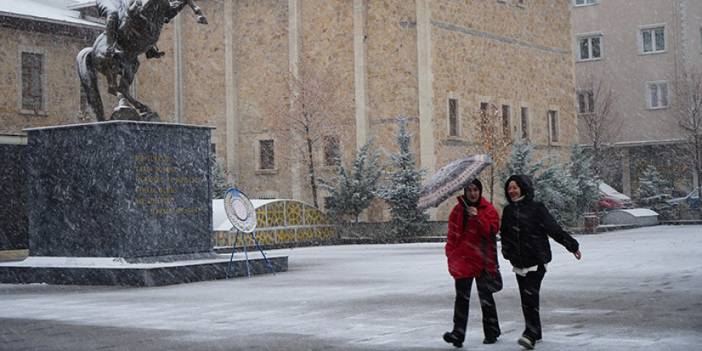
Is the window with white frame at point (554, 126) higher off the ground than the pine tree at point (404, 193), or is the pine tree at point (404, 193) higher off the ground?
the window with white frame at point (554, 126)

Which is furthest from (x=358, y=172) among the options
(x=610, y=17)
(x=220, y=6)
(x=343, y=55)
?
→ (x=610, y=17)

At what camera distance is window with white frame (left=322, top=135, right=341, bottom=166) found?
3697 cm

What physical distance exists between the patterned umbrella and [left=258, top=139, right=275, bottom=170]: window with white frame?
47.6 ft

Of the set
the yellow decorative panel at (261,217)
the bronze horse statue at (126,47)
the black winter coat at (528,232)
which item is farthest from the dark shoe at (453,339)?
the yellow decorative panel at (261,217)

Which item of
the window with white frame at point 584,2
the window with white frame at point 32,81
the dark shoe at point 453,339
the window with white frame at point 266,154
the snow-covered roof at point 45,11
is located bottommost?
the dark shoe at point 453,339

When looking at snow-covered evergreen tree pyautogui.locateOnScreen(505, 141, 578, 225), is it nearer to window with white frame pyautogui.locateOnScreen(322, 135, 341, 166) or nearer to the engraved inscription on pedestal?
window with white frame pyautogui.locateOnScreen(322, 135, 341, 166)

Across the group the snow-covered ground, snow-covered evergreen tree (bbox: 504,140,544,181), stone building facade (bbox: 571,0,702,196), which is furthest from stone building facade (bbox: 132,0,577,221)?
the snow-covered ground

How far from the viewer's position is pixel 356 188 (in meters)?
34.5

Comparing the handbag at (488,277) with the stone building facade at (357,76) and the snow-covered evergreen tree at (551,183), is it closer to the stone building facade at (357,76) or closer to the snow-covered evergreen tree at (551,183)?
the snow-covered evergreen tree at (551,183)

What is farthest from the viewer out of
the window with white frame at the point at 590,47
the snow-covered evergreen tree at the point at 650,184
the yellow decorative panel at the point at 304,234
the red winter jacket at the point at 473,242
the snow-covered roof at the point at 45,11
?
the window with white frame at the point at 590,47

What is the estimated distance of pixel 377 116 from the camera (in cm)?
3603

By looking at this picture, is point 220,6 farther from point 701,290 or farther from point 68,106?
point 701,290

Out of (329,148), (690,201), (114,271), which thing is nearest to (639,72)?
(690,201)

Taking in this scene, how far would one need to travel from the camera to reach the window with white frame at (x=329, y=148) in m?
37.0
